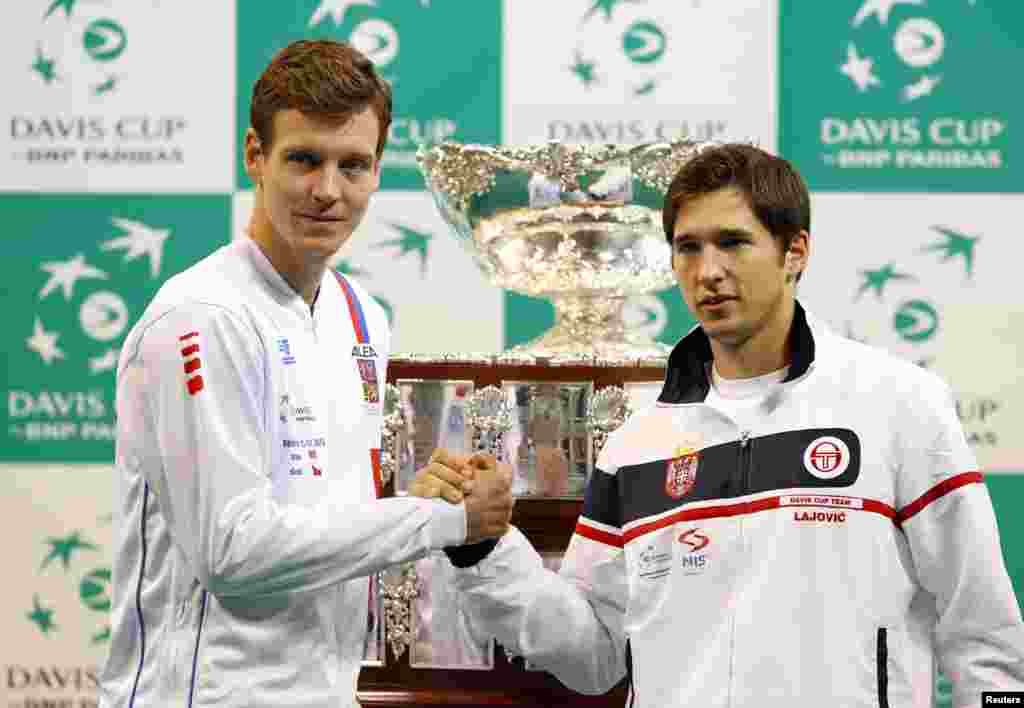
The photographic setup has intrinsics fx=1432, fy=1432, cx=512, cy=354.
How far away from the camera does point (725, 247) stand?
6.16 ft

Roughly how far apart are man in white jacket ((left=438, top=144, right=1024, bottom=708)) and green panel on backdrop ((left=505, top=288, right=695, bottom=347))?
1702 mm

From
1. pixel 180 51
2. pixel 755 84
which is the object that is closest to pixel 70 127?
pixel 180 51

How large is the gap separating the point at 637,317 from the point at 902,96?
88 cm

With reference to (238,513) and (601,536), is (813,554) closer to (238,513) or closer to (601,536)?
(601,536)

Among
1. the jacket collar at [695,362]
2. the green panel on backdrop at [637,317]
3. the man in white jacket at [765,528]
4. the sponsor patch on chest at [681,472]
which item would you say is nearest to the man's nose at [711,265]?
the man in white jacket at [765,528]

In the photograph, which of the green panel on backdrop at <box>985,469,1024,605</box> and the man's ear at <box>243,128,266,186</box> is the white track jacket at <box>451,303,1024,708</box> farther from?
the green panel on backdrop at <box>985,469,1024,605</box>

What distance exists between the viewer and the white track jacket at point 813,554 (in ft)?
5.74

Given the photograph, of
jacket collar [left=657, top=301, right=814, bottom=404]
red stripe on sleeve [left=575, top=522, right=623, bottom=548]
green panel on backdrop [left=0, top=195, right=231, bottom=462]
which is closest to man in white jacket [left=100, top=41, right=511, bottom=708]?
red stripe on sleeve [left=575, top=522, right=623, bottom=548]

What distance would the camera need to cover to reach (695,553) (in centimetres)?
185

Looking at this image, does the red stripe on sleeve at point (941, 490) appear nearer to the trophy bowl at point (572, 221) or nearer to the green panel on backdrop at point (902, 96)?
the trophy bowl at point (572, 221)

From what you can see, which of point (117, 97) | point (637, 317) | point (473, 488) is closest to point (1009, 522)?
point (637, 317)

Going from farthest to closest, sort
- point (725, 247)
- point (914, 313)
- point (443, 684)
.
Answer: point (914, 313)
point (443, 684)
point (725, 247)

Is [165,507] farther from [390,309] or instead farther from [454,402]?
[390,309]

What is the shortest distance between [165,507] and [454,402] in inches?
28.0
